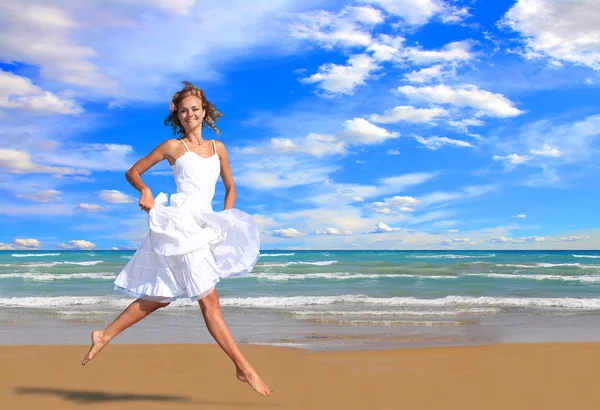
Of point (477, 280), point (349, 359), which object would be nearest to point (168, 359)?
point (349, 359)

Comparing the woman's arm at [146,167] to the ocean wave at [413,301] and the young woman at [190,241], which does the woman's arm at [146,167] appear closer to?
the young woman at [190,241]

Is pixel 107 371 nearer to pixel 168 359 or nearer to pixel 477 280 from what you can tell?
pixel 168 359

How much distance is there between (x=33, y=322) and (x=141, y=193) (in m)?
6.71

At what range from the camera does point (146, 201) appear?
349cm

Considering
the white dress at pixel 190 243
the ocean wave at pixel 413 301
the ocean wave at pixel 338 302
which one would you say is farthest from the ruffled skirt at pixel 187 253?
the ocean wave at pixel 413 301

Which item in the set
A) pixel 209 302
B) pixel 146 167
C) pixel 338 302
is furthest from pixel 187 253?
pixel 338 302

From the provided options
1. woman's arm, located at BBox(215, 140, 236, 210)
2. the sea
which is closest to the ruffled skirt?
woman's arm, located at BBox(215, 140, 236, 210)

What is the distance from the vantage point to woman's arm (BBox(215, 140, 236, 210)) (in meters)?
3.78

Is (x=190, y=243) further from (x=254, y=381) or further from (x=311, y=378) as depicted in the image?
(x=311, y=378)

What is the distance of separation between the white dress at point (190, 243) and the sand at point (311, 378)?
32.4 inches

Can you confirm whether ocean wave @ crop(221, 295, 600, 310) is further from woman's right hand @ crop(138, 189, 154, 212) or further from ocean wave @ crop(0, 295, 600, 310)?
woman's right hand @ crop(138, 189, 154, 212)

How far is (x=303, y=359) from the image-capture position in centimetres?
515

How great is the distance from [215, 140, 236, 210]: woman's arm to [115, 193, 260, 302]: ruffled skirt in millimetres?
206

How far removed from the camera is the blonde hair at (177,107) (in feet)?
A: 12.2
